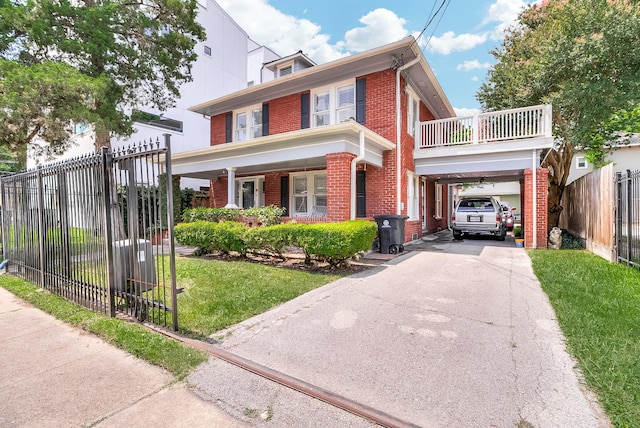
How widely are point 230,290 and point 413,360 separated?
10.8 feet

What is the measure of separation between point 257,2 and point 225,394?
12.8 m

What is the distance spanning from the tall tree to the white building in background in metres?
14.4

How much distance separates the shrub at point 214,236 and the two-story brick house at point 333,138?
211 centimetres

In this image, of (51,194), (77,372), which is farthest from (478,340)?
(51,194)

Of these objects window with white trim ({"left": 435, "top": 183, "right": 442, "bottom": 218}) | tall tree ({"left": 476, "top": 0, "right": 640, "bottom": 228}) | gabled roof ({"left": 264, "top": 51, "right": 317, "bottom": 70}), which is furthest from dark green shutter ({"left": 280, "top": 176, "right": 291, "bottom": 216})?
tall tree ({"left": 476, "top": 0, "right": 640, "bottom": 228})

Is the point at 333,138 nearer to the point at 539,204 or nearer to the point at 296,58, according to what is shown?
the point at 539,204

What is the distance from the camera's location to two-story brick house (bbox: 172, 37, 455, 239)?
28.8 ft

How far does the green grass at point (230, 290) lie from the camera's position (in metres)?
4.09

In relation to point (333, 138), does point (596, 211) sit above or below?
below

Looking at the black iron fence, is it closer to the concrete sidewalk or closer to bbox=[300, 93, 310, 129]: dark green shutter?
the concrete sidewalk

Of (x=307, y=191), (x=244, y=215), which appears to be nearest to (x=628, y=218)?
(x=307, y=191)

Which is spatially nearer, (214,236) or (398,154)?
(214,236)

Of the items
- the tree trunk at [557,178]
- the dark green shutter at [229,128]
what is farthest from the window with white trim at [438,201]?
the dark green shutter at [229,128]

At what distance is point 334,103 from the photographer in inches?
438
